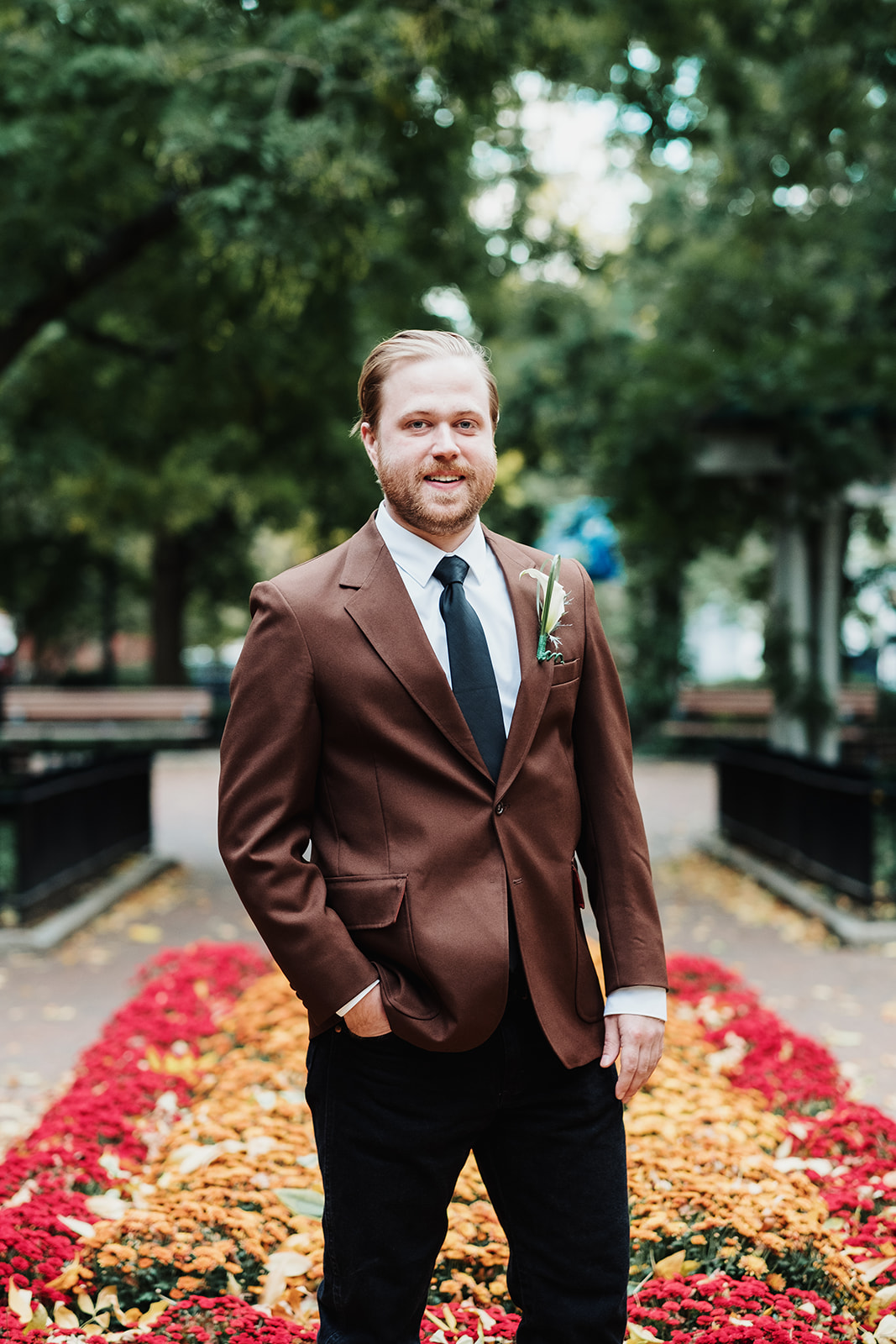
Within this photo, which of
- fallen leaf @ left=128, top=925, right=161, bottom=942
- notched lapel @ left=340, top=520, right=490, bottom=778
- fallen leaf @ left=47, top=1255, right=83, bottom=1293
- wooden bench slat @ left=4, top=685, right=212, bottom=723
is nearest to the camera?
notched lapel @ left=340, top=520, right=490, bottom=778

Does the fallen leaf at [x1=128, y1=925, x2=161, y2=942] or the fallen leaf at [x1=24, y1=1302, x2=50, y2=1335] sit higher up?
the fallen leaf at [x1=24, y1=1302, x2=50, y2=1335]

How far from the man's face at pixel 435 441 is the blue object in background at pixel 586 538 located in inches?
687

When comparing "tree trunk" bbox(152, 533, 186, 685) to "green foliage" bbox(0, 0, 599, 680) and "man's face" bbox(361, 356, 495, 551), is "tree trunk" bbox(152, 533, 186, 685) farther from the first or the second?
"man's face" bbox(361, 356, 495, 551)

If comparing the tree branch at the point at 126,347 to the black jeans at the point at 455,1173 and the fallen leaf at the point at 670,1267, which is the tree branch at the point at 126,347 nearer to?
the fallen leaf at the point at 670,1267

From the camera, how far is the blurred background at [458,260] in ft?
23.3

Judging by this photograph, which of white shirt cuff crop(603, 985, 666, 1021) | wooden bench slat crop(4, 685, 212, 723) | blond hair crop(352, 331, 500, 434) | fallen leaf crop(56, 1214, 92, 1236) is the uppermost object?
blond hair crop(352, 331, 500, 434)

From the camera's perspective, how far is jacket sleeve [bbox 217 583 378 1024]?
6.47 feet

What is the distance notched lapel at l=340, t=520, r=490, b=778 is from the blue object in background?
57.4 feet

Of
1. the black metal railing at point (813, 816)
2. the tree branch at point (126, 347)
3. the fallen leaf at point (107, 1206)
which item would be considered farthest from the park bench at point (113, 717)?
the fallen leaf at point (107, 1206)

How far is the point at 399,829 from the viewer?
6.77 feet

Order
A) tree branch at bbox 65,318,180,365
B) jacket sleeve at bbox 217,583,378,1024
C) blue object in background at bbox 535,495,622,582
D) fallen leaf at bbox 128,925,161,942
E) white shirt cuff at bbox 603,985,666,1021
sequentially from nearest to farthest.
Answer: jacket sleeve at bbox 217,583,378,1024 → white shirt cuff at bbox 603,985,666,1021 → fallen leaf at bbox 128,925,161,942 → tree branch at bbox 65,318,180,365 → blue object in background at bbox 535,495,622,582

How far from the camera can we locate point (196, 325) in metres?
9.95

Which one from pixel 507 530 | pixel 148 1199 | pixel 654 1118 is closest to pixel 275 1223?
pixel 148 1199

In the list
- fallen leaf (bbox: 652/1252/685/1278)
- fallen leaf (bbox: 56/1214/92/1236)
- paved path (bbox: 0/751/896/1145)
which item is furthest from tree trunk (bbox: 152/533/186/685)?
fallen leaf (bbox: 652/1252/685/1278)
